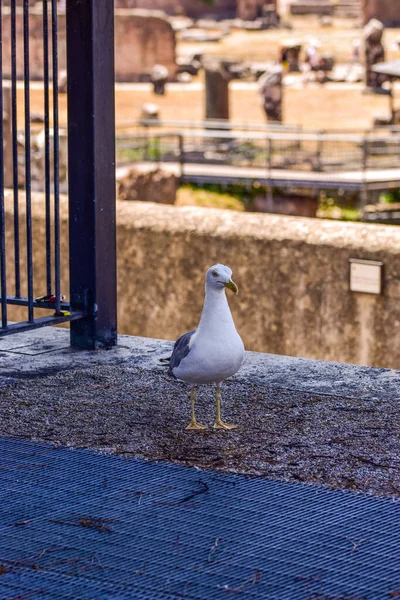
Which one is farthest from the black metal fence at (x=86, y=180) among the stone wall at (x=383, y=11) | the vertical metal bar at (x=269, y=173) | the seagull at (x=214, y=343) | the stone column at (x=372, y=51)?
the stone wall at (x=383, y=11)

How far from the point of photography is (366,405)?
17.0 ft

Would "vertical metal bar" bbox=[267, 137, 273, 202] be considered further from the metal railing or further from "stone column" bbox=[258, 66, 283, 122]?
"stone column" bbox=[258, 66, 283, 122]

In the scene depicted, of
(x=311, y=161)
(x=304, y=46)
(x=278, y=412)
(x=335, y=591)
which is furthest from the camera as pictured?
(x=304, y=46)

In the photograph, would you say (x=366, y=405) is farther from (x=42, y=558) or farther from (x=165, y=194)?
(x=165, y=194)

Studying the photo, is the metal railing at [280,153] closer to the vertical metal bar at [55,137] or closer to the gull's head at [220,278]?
the vertical metal bar at [55,137]

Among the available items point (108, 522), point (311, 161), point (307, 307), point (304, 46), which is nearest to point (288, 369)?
point (108, 522)

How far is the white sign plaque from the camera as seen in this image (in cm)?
889

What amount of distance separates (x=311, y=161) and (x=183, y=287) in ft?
40.6

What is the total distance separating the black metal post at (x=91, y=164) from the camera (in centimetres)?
604

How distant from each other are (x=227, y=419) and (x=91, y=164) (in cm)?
182

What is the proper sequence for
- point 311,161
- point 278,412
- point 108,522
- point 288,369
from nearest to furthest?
1. point 108,522
2. point 278,412
3. point 288,369
4. point 311,161

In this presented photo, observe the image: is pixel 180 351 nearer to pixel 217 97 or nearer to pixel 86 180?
pixel 86 180

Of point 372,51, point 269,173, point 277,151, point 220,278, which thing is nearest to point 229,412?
point 220,278

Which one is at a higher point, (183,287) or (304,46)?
(304,46)
